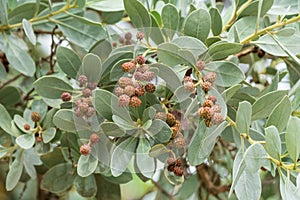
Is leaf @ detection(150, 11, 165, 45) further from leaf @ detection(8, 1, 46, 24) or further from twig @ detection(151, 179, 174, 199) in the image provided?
twig @ detection(151, 179, 174, 199)

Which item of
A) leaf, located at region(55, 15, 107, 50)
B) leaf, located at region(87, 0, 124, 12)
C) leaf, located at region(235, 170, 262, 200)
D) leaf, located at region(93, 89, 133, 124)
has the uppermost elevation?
leaf, located at region(87, 0, 124, 12)

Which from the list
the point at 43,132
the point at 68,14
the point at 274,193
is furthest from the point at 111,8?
the point at 274,193

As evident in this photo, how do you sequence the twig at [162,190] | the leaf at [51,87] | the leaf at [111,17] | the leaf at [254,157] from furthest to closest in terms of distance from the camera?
the twig at [162,190], the leaf at [111,17], the leaf at [51,87], the leaf at [254,157]

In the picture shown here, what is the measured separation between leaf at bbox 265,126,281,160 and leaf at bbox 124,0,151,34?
15cm

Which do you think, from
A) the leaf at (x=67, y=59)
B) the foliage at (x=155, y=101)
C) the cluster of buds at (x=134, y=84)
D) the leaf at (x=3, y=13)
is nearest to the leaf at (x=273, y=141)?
the foliage at (x=155, y=101)

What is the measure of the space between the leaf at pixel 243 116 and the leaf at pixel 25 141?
0.21 metres

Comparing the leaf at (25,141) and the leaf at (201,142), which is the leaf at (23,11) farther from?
the leaf at (201,142)

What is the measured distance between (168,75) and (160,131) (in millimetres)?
48

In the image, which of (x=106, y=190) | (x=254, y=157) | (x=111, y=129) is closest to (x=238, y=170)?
(x=254, y=157)

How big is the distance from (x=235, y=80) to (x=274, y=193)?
0.29 m

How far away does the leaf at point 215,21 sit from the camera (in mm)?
511

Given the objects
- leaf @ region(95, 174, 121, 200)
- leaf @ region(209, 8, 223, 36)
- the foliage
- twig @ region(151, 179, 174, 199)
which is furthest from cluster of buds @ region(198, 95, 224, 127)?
twig @ region(151, 179, 174, 199)

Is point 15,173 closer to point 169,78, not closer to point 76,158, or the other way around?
point 76,158

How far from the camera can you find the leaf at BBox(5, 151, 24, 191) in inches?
22.1
